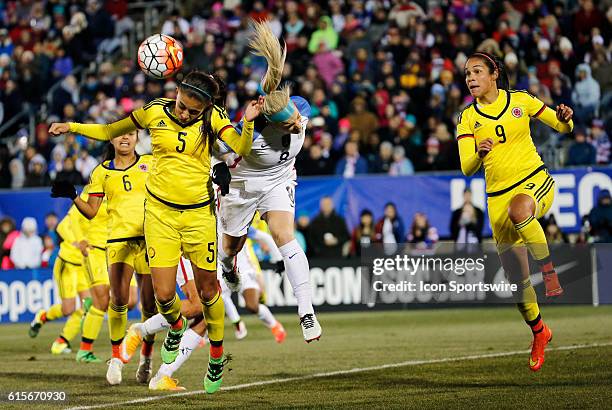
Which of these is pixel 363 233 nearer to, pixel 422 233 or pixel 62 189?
pixel 422 233

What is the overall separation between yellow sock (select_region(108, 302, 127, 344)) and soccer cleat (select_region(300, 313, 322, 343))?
214cm

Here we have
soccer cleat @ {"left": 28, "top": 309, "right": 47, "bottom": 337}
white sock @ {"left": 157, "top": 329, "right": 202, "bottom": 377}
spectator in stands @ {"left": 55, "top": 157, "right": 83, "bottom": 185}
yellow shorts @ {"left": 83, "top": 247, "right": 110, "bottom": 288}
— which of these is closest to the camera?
white sock @ {"left": 157, "top": 329, "right": 202, "bottom": 377}

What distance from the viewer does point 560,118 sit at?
37.2 feet

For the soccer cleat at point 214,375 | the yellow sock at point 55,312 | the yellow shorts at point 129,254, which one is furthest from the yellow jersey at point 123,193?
the yellow sock at point 55,312

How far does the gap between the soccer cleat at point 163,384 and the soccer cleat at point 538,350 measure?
3.33 m

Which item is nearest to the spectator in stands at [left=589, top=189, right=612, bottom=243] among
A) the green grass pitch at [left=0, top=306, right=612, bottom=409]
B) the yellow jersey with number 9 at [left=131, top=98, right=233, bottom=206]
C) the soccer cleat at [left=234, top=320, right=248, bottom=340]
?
the green grass pitch at [left=0, top=306, right=612, bottom=409]

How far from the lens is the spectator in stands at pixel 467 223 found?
20.6m

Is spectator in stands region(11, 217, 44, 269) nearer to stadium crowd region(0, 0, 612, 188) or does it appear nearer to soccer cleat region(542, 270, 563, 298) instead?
stadium crowd region(0, 0, 612, 188)

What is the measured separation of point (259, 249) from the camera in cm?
2189

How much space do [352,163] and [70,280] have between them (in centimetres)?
688

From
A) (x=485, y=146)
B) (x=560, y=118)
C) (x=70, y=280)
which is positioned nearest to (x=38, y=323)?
(x=70, y=280)

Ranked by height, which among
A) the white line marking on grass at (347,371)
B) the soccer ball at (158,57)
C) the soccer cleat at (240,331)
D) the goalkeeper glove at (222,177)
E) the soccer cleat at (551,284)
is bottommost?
the soccer cleat at (240,331)

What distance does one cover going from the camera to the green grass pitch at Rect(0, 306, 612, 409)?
10117 millimetres

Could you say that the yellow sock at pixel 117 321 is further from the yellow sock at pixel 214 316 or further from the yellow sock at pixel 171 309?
the yellow sock at pixel 214 316
